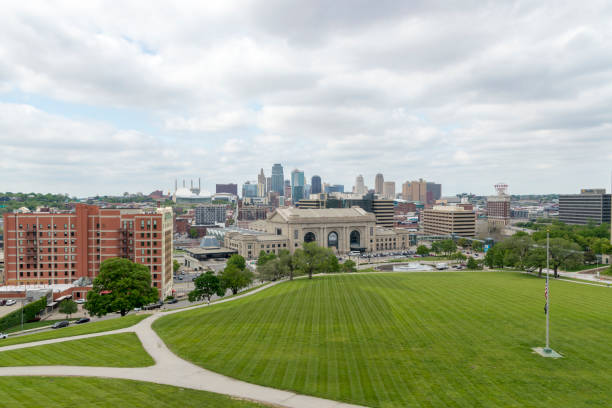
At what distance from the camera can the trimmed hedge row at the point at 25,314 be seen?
7322 cm

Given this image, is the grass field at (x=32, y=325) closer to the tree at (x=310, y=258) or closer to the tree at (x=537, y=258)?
the tree at (x=310, y=258)

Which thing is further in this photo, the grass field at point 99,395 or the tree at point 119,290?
the tree at point 119,290

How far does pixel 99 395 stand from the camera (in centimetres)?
3009

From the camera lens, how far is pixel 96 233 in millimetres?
104500

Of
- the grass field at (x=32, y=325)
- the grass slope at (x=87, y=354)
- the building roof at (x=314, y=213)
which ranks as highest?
the building roof at (x=314, y=213)

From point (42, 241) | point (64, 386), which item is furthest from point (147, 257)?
point (64, 386)

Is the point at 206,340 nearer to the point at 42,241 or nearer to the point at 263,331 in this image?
the point at 263,331

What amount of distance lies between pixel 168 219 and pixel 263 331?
232 ft

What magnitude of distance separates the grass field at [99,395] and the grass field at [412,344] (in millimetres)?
5111

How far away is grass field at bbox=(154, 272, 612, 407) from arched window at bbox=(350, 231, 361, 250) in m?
117

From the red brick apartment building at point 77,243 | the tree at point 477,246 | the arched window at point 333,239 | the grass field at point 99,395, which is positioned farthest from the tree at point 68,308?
the tree at point 477,246

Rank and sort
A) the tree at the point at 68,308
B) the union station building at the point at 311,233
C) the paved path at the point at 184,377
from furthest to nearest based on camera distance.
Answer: the union station building at the point at 311,233, the tree at the point at 68,308, the paved path at the point at 184,377

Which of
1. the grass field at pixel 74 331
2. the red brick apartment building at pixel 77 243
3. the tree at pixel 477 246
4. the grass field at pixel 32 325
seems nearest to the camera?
the grass field at pixel 74 331

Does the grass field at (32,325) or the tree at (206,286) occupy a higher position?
the tree at (206,286)
